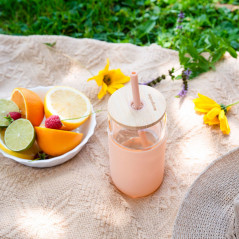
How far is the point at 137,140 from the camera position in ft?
2.87

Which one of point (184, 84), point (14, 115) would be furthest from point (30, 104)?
point (184, 84)

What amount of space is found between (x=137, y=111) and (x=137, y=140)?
0.43ft

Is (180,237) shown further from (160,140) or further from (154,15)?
(154,15)

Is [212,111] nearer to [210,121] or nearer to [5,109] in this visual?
[210,121]

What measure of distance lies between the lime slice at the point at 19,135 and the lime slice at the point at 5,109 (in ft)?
0.14

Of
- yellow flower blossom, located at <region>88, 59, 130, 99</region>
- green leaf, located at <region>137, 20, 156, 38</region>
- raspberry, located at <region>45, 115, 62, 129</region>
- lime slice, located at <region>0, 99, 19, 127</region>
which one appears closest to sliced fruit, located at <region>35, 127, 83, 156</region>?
raspberry, located at <region>45, 115, 62, 129</region>

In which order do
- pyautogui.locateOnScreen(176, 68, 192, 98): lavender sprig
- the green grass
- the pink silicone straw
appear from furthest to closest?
the green grass
pyautogui.locateOnScreen(176, 68, 192, 98): lavender sprig
the pink silicone straw

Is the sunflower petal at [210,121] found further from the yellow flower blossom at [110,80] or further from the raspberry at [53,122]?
the raspberry at [53,122]

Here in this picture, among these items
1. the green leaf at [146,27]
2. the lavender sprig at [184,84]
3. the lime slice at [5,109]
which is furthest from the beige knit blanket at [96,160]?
the green leaf at [146,27]

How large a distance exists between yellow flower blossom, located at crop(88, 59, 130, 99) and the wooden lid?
403mm

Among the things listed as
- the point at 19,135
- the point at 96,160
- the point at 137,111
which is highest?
the point at 137,111

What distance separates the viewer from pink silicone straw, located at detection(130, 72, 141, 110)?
74cm

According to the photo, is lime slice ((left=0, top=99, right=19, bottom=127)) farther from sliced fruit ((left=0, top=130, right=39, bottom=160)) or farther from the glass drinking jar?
the glass drinking jar

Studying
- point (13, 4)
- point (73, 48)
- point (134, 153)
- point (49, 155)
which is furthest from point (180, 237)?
point (13, 4)
